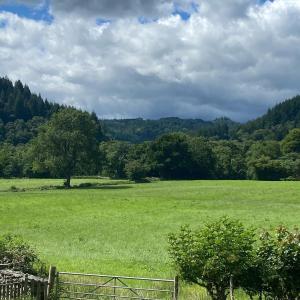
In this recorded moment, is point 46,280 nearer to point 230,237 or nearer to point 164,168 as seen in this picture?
point 230,237

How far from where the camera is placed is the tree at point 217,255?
665 inches

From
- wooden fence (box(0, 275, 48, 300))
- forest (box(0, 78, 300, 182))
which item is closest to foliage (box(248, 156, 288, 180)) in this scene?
forest (box(0, 78, 300, 182))

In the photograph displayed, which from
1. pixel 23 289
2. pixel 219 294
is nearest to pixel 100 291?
pixel 23 289

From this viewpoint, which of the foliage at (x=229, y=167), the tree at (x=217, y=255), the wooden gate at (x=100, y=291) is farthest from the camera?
the foliage at (x=229, y=167)

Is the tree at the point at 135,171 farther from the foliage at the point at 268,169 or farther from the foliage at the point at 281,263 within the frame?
the foliage at the point at 281,263

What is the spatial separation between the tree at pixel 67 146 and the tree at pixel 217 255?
279ft

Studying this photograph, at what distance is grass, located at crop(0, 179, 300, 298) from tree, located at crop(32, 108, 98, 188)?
29.0m

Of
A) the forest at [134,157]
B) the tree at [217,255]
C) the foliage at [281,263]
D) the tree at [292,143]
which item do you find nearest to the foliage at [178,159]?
the forest at [134,157]

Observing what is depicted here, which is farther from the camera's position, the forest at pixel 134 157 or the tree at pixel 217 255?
the forest at pixel 134 157

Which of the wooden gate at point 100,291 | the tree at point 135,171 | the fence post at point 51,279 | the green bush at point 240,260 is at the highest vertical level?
the tree at point 135,171

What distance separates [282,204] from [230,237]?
155 ft

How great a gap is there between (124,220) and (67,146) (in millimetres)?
54673

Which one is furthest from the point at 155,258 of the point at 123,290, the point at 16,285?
the point at 16,285

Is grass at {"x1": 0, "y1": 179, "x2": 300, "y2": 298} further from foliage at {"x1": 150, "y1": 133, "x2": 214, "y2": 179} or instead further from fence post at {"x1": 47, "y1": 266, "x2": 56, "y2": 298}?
foliage at {"x1": 150, "y1": 133, "x2": 214, "y2": 179}
